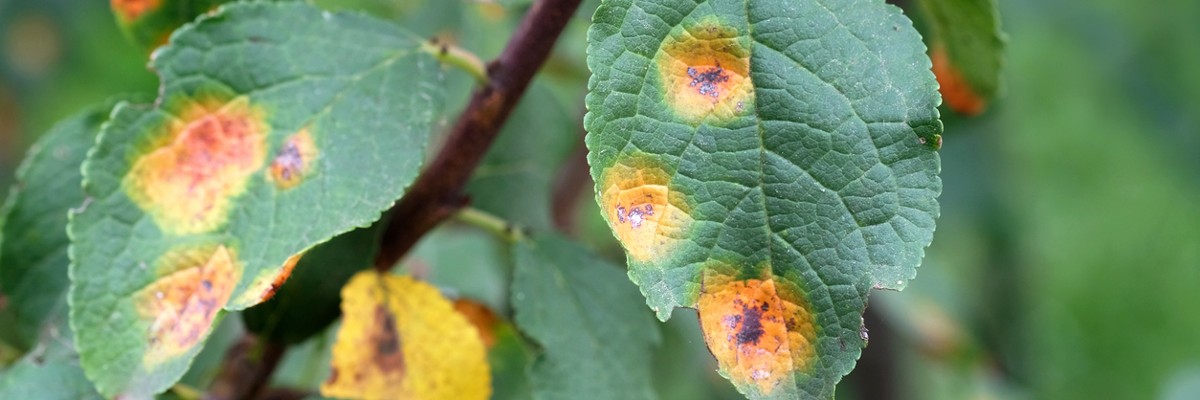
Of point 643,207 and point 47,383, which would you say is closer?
point 643,207

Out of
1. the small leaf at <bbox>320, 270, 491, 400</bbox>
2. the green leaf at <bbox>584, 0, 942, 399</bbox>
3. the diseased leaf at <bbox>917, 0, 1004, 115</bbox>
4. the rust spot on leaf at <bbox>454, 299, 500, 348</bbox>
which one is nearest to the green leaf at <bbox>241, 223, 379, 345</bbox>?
the small leaf at <bbox>320, 270, 491, 400</bbox>

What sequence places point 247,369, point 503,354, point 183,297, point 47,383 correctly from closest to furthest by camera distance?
point 183,297, point 47,383, point 247,369, point 503,354

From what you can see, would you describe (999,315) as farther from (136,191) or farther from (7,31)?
(7,31)

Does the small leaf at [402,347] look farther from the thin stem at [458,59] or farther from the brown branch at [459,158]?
the thin stem at [458,59]

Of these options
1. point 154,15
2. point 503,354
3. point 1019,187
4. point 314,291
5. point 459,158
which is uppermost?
point 154,15

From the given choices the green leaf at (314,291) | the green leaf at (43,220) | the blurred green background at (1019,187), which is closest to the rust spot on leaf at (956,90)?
the blurred green background at (1019,187)

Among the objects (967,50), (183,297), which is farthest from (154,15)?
(967,50)

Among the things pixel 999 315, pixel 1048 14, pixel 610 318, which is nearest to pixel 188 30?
pixel 610 318

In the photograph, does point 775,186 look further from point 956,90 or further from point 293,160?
point 956,90
